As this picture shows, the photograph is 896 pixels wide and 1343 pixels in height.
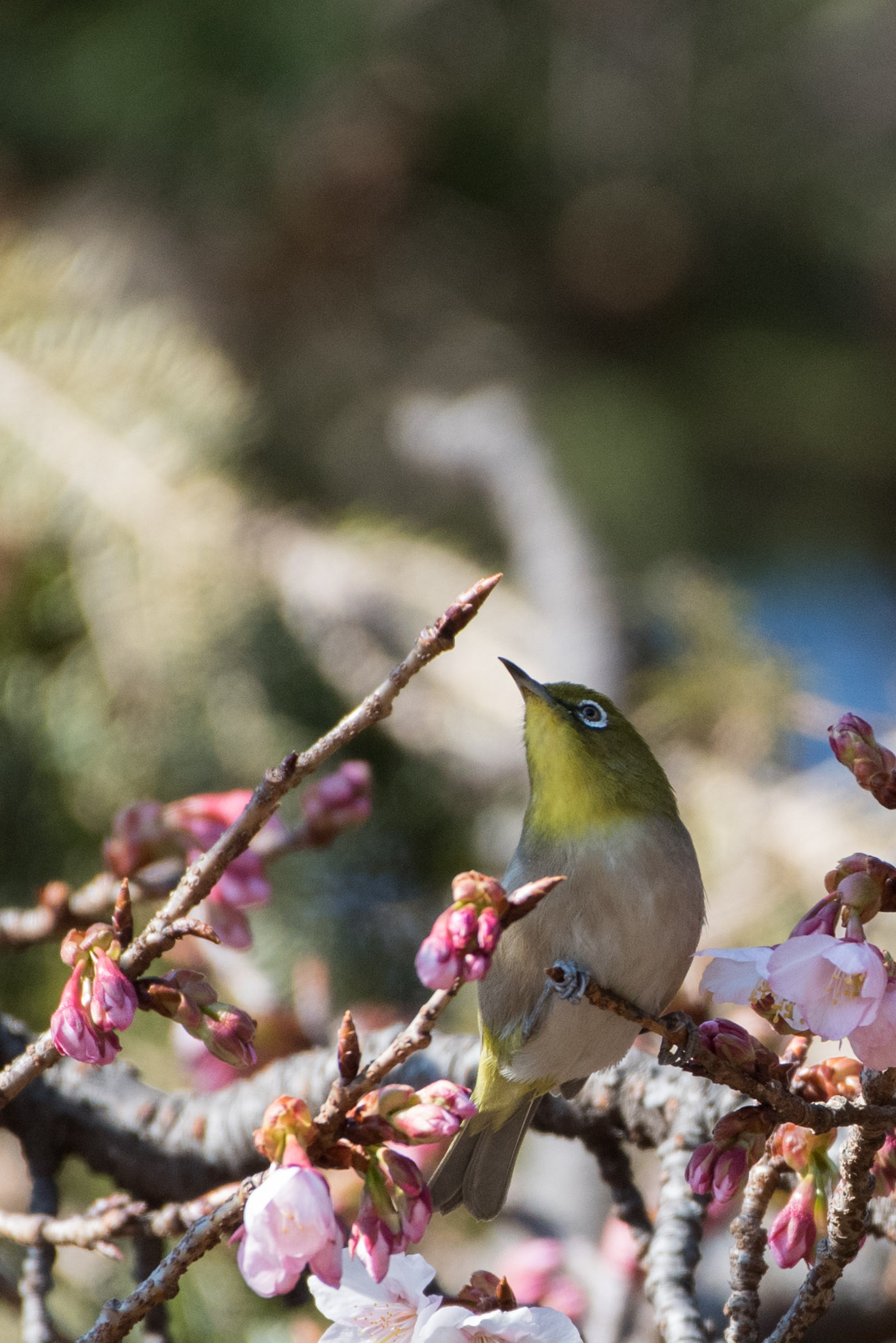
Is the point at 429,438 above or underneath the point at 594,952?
above

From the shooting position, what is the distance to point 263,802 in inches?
40.9

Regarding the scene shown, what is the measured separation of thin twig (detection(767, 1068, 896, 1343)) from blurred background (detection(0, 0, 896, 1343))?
0.88 metres

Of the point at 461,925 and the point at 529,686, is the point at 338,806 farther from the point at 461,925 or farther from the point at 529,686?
the point at 461,925

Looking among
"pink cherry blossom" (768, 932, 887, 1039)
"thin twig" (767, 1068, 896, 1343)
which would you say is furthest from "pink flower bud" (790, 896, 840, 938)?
"thin twig" (767, 1068, 896, 1343)

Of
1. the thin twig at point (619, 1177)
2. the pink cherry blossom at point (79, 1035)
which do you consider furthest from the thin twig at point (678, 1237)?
the pink cherry blossom at point (79, 1035)

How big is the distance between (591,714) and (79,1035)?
1.06 meters

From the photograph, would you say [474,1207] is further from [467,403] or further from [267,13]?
[267,13]

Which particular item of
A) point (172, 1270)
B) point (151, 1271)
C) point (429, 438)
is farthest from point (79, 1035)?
point (429, 438)

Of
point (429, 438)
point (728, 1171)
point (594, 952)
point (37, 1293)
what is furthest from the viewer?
point (429, 438)

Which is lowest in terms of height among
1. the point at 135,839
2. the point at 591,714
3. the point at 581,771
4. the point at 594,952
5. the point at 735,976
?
the point at 135,839

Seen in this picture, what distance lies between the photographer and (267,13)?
3961 millimetres

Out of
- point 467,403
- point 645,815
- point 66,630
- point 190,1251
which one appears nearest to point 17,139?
point 467,403

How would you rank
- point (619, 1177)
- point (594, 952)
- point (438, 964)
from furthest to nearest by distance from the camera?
point (619, 1177)
point (594, 952)
point (438, 964)

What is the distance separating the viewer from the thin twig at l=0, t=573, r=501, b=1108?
98 centimetres
